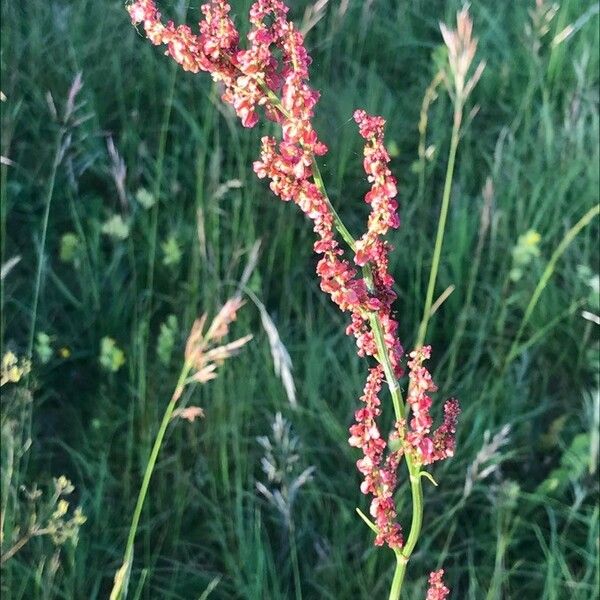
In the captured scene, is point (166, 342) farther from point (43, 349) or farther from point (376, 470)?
point (376, 470)

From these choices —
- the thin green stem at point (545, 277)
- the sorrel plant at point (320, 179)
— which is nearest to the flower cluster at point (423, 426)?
the sorrel plant at point (320, 179)

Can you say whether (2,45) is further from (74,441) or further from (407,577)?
(407,577)

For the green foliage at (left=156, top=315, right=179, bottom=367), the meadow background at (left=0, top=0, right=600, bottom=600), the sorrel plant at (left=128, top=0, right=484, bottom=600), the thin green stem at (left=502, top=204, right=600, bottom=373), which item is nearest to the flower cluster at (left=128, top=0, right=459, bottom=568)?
the sorrel plant at (left=128, top=0, right=484, bottom=600)

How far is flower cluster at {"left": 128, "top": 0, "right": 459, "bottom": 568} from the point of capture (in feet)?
2.32

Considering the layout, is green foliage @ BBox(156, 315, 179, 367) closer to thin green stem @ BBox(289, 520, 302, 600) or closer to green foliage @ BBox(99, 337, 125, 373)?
green foliage @ BBox(99, 337, 125, 373)

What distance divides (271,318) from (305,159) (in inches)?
44.3

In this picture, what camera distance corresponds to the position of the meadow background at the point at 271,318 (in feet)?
4.82

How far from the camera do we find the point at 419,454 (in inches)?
31.1

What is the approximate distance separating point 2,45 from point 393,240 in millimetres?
1029

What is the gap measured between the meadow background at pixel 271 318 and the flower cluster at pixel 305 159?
21.0 inches

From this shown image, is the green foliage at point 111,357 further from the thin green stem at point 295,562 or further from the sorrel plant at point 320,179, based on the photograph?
the sorrel plant at point 320,179

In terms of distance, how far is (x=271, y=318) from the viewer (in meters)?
1.82

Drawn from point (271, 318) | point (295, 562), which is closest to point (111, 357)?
point (271, 318)

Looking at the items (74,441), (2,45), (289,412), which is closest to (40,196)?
(2,45)
